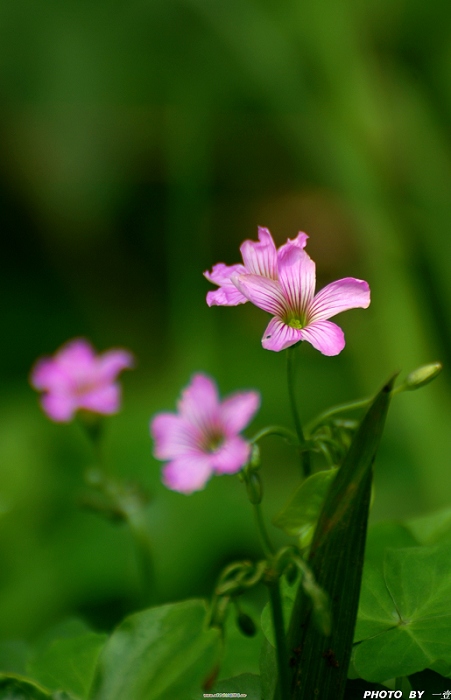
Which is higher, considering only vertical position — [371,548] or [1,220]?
[1,220]

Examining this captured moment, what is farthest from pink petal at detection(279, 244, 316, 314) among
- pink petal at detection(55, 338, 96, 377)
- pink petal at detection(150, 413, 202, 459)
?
pink petal at detection(55, 338, 96, 377)

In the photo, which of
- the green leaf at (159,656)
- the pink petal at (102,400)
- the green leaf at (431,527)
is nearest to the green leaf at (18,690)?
the green leaf at (159,656)

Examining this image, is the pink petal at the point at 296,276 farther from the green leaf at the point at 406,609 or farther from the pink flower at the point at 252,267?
the green leaf at the point at 406,609

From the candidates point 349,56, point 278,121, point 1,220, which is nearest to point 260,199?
point 278,121

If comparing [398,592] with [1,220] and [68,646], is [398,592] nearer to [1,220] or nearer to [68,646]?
[68,646]

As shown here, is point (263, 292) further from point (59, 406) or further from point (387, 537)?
point (59, 406)

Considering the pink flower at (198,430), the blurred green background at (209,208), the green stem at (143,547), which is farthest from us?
the blurred green background at (209,208)

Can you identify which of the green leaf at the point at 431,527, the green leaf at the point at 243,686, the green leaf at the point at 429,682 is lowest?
the green leaf at the point at 429,682
